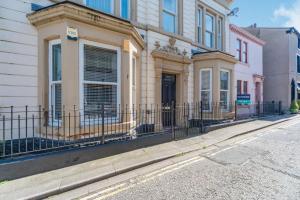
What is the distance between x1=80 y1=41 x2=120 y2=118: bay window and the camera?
6789 millimetres

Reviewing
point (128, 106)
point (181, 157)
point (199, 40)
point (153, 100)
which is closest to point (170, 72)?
point (153, 100)

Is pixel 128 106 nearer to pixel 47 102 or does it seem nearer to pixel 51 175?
pixel 47 102

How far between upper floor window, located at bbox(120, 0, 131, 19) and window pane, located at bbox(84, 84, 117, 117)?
11.3ft

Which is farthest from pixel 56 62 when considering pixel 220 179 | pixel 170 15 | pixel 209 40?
pixel 209 40

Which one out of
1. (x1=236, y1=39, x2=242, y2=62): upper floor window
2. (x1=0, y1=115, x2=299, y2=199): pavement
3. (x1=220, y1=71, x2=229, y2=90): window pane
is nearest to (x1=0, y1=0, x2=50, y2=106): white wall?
(x1=0, y1=115, x2=299, y2=199): pavement

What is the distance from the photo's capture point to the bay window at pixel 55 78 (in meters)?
6.77

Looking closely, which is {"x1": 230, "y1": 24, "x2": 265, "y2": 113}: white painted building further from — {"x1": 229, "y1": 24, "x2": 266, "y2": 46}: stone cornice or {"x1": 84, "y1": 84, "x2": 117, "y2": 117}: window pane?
{"x1": 84, "y1": 84, "x2": 117, "y2": 117}: window pane

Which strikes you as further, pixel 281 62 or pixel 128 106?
pixel 281 62

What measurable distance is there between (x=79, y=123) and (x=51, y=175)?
1.59m

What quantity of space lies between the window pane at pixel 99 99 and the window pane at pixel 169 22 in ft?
16.9

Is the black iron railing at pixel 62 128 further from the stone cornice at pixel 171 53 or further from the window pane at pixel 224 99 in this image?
the window pane at pixel 224 99

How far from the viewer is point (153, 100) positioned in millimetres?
10523

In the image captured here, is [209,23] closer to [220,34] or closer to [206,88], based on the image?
[220,34]

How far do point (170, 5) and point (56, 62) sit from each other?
6764 mm
